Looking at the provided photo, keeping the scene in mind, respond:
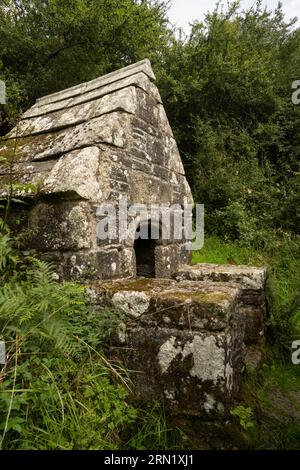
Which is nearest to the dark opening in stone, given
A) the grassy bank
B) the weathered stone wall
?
the weathered stone wall

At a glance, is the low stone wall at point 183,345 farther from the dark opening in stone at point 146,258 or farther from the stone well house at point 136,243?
the dark opening in stone at point 146,258

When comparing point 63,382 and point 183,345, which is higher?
point 183,345

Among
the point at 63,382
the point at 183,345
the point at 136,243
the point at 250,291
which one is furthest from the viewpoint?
the point at 136,243

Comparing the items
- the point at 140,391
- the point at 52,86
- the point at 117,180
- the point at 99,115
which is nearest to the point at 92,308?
the point at 140,391

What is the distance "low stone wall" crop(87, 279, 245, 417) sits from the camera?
79.9 inches

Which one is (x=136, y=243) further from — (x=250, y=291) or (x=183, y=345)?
(x=183, y=345)

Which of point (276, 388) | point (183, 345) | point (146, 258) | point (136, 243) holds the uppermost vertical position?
point (136, 243)

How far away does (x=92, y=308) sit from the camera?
96.7 inches

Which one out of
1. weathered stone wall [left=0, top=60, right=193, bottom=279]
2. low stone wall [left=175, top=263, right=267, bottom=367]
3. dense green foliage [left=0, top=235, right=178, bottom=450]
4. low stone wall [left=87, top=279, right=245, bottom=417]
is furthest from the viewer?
low stone wall [left=175, top=263, right=267, bottom=367]

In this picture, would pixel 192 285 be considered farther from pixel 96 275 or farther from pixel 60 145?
pixel 60 145

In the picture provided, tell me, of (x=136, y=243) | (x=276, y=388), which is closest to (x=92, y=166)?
(x=136, y=243)

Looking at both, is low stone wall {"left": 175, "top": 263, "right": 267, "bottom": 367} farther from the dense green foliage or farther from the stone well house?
the dense green foliage

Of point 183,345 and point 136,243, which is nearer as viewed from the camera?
point 183,345

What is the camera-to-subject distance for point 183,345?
6.93 ft
